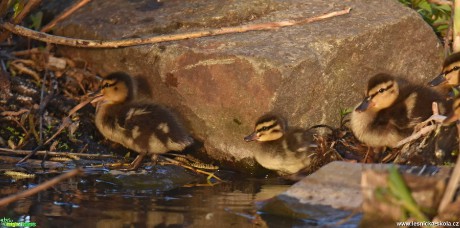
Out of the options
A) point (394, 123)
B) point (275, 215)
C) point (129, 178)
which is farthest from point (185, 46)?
point (275, 215)

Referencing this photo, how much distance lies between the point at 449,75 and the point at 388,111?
667 mm

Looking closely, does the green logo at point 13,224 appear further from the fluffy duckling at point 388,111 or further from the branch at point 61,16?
the branch at point 61,16

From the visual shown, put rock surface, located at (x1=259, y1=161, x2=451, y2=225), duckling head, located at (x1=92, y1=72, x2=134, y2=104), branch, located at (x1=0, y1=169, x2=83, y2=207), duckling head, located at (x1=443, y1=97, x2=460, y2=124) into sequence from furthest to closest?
duckling head, located at (x1=92, y1=72, x2=134, y2=104) → duckling head, located at (x1=443, y1=97, x2=460, y2=124) → rock surface, located at (x1=259, y1=161, x2=451, y2=225) → branch, located at (x1=0, y1=169, x2=83, y2=207)

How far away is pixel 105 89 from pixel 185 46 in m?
0.63

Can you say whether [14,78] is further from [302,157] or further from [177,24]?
[302,157]

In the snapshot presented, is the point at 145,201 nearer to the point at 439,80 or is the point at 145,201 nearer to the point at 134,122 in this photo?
the point at 134,122

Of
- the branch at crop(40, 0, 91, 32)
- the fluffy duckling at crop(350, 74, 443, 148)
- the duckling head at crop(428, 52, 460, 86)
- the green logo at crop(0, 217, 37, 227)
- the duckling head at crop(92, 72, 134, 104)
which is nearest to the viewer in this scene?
the green logo at crop(0, 217, 37, 227)

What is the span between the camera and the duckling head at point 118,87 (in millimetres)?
6527

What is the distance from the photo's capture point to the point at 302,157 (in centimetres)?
610

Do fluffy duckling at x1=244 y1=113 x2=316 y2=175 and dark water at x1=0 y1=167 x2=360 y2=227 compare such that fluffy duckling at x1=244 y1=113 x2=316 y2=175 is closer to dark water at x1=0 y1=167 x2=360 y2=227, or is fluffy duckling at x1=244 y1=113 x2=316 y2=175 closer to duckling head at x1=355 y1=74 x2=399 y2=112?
dark water at x1=0 y1=167 x2=360 y2=227

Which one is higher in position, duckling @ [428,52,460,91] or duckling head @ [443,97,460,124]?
duckling head @ [443,97,460,124]

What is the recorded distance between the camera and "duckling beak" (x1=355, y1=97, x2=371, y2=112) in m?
6.02

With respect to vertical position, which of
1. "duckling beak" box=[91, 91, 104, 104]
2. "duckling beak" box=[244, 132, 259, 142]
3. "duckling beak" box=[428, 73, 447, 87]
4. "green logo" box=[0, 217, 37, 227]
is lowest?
"duckling beak" box=[244, 132, 259, 142]

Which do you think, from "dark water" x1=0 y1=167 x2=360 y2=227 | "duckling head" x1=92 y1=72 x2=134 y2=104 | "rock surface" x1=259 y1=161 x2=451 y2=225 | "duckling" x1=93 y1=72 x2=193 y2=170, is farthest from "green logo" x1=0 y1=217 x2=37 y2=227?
"duckling head" x1=92 y1=72 x2=134 y2=104
